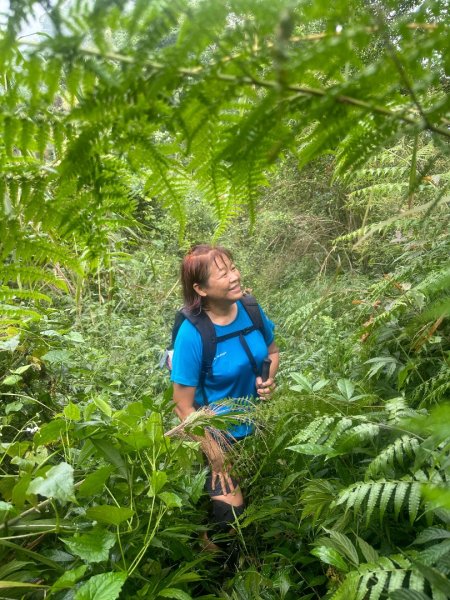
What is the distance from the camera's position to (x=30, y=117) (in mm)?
851

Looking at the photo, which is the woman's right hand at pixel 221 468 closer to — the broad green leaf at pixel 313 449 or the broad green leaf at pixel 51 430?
the broad green leaf at pixel 313 449

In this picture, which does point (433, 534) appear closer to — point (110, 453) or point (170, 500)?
point (170, 500)

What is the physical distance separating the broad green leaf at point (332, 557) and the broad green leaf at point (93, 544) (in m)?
0.55

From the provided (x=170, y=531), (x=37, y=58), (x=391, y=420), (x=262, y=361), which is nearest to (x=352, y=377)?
(x=262, y=361)

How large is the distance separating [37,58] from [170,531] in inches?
55.1

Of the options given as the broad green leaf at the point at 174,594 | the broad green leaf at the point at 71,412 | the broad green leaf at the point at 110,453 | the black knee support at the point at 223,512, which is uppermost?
the broad green leaf at the point at 71,412

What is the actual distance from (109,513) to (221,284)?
1428 millimetres

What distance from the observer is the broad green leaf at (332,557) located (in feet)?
4.41

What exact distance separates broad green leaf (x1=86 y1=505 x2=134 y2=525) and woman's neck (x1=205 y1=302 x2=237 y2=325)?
140 cm

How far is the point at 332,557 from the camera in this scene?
4.48ft

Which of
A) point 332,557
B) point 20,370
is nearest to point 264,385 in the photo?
point 20,370

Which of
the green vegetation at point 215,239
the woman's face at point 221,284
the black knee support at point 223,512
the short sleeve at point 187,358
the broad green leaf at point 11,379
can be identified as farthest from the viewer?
the woman's face at point 221,284

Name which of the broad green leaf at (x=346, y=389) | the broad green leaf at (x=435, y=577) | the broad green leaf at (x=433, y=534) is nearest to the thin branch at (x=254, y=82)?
the broad green leaf at (x=435, y=577)

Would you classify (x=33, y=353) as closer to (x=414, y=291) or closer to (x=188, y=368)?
(x=188, y=368)
